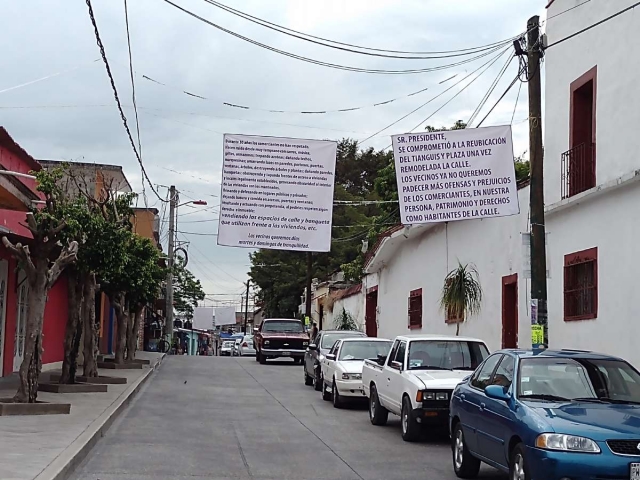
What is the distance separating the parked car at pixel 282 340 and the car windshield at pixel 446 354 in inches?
902

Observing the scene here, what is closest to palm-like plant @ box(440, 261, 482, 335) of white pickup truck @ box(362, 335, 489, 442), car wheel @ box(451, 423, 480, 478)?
white pickup truck @ box(362, 335, 489, 442)

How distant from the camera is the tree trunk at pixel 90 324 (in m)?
20.8

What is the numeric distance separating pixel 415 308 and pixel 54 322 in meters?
12.1

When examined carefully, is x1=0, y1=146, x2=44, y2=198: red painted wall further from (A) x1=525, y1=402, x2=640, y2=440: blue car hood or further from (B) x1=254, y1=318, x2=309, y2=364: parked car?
(B) x1=254, y1=318, x2=309, y2=364: parked car

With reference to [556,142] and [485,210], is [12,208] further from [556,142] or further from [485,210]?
[556,142]

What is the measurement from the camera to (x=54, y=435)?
12.6 meters

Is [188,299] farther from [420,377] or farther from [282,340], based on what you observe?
[420,377]

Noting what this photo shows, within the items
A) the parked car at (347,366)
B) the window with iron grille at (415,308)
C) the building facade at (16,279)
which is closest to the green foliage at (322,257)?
the window with iron grille at (415,308)

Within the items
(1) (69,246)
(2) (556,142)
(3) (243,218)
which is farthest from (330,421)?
(2) (556,142)

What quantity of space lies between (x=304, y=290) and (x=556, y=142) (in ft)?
160

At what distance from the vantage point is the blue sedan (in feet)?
26.7

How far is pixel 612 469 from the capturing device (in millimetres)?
8039

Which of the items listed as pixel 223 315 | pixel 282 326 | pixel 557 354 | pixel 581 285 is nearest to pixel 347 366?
pixel 581 285

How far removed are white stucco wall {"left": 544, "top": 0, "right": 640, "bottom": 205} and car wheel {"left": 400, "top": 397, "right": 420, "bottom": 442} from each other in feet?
18.6
